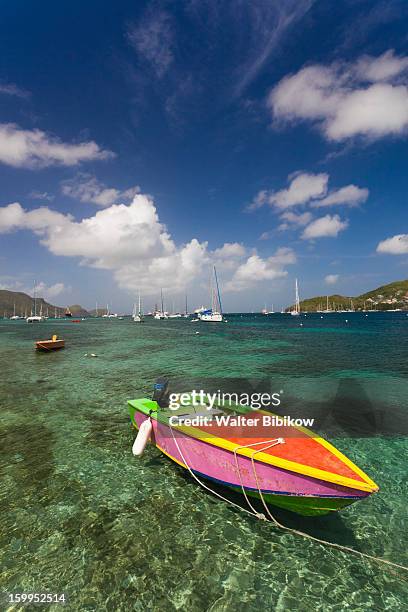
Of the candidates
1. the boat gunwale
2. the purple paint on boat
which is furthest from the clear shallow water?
the boat gunwale

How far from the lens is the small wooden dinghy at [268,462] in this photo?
6.13 meters

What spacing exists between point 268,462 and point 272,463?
4.0 inches

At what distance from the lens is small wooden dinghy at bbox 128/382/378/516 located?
20.1 ft

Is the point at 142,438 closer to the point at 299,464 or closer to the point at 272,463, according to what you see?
the point at 272,463

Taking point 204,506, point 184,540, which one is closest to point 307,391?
point 204,506

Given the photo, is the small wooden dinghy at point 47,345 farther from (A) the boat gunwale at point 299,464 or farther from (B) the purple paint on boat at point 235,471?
(A) the boat gunwale at point 299,464

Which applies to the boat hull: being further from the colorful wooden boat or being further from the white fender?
the colorful wooden boat

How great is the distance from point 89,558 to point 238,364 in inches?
964

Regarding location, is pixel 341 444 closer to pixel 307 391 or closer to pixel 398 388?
pixel 307 391

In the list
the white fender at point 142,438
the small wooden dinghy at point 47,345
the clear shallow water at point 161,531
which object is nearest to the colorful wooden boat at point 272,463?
the white fender at point 142,438

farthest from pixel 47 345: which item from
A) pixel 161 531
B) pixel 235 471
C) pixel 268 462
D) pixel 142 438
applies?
pixel 268 462

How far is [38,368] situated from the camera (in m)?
27.5

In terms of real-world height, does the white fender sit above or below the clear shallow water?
above

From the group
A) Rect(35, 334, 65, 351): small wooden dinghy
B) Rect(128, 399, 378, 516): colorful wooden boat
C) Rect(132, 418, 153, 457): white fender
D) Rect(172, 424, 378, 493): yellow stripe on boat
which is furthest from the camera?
Rect(35, 334, 65, 351): small wooden dinghy
